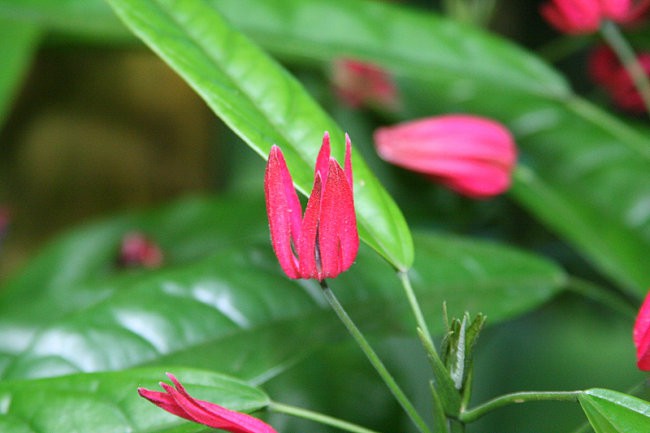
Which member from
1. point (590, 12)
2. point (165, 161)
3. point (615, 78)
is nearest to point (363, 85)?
point (615, 78)

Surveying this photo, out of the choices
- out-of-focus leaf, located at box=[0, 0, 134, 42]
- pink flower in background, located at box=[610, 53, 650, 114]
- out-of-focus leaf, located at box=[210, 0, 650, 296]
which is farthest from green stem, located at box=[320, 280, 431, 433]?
pink flower in background, located at box=[610, 53, 650, 114]

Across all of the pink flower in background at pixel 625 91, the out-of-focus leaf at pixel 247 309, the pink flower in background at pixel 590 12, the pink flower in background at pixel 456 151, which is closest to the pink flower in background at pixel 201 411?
the out-of-focus leaf at pixel 247 309

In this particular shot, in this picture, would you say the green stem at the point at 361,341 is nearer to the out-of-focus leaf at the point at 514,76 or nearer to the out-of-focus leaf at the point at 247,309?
the out-of-focus leaf at the point at 247,309

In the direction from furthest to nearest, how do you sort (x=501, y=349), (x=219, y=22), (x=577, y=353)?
(x=577, y=353) → (x=501, y=349) → (x=219, y=22)

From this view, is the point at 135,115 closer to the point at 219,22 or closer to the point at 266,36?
the point at 266,36

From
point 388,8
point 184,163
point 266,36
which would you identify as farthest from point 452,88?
point 184,163

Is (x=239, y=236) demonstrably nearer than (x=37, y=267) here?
Yes
